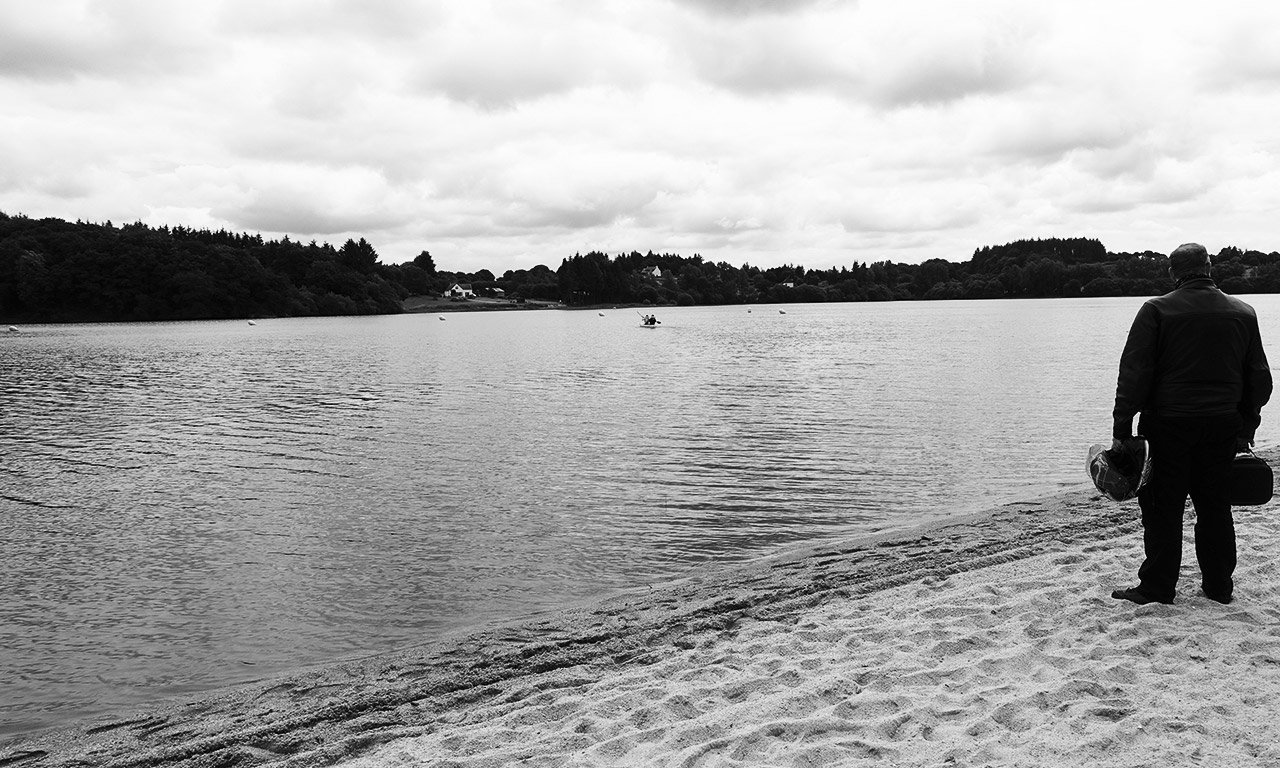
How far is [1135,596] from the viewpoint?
297 inches

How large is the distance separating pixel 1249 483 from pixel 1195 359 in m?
1.08

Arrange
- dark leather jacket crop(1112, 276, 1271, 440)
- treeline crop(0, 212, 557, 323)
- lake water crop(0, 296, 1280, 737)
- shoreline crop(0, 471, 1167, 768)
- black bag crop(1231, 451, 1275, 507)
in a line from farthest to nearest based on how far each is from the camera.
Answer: treeline crop(0, 212, 557, 323) < lake water crop(0, 296, 1280, 737) < black bag crop(1231, 451, 1275, 507) < dark leather jacket crop(1112, 276, 1271, 440) < shoreline crop(0, 471, 1167, 768)

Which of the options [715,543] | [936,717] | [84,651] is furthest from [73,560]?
[936,717]

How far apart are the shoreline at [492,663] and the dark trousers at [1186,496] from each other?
113cm

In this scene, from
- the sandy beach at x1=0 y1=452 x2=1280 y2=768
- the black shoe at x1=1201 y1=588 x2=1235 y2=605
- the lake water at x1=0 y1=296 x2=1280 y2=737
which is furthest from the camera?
Result: the lake water at x1=0 y1=296 x2=1280 y2=737

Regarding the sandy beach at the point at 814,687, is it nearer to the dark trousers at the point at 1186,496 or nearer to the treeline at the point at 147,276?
the dark trousers at the point at 1186,496

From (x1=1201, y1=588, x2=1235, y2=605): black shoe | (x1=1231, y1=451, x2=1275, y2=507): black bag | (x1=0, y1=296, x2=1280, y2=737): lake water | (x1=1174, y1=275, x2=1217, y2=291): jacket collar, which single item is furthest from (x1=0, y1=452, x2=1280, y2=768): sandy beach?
(x1=1174, y1=275, x2=1217, y2=291): jacket collar

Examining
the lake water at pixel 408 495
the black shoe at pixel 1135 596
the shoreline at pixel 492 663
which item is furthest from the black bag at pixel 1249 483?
the lake water at pixel 408 495

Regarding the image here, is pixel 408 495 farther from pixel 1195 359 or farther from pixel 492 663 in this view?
pixel 1195 359

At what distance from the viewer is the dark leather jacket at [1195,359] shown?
22.0 ft

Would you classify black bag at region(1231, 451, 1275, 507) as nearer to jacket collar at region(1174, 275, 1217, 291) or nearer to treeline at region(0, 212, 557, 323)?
jacket collar at region(1174, 275, 1217, 291)

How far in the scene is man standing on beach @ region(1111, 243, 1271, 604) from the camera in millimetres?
6723

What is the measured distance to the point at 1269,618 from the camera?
7070mm

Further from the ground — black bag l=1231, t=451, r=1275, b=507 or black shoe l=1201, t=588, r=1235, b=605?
black bag l=1231, t=451, r=1275, b=507
